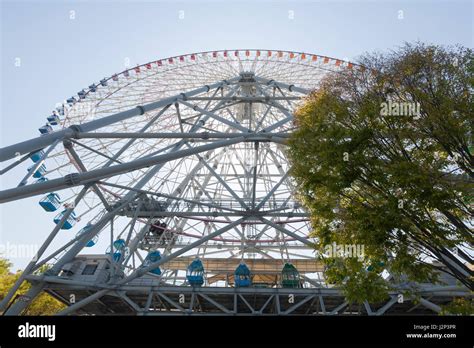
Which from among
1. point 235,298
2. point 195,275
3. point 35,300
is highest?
point 195,275

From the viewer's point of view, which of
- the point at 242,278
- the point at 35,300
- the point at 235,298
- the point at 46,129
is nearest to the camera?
the point at 235,298

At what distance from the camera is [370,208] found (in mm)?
8742

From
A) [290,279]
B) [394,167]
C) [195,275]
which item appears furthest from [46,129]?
[394,167]

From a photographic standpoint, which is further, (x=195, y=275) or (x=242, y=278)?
(x=195, y=275)

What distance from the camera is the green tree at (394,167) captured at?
314 inches

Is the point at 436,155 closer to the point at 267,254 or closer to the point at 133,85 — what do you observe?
the point at 267,254

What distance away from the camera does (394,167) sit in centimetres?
813

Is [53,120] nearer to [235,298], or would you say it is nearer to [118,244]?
[118,244]

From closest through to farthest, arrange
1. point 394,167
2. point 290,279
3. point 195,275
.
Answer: point 394,167, point 195,275, point 290,279

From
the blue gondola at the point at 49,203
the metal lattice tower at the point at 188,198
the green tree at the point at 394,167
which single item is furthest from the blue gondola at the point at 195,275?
the green tree at the point at 394,167

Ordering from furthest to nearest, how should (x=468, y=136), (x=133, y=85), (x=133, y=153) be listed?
(x=133, y=85), (x=133, y=153), (x=468, y=136)
